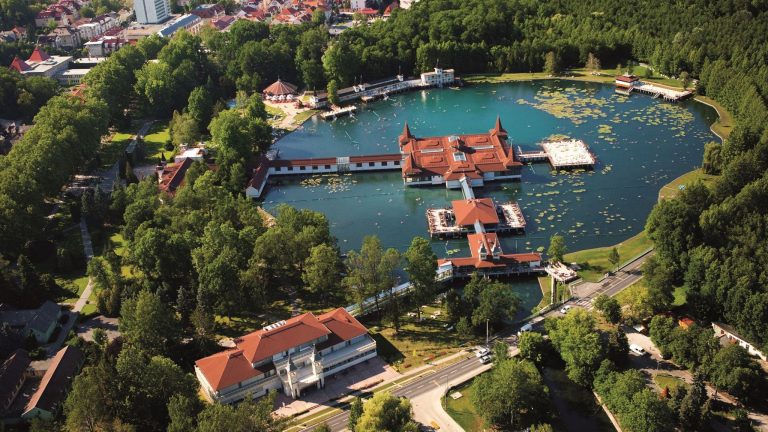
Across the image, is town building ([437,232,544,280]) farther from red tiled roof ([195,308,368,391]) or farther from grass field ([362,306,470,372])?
red tiled roof ([195,308,368,391])

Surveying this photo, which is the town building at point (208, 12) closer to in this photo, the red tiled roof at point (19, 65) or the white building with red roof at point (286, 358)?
the red tiled roof at point (19, 65)

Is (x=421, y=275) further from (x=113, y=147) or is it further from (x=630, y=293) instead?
(x=113, y=147)

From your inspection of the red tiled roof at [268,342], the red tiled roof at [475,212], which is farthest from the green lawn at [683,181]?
the red tiled roof at [268,342]

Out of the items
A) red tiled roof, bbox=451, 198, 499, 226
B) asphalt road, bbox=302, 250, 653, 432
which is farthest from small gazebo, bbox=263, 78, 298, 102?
asphalt road, bbox=302, 250, 653, 432

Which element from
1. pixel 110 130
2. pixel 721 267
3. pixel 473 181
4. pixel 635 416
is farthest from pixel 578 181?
pixel 110 130

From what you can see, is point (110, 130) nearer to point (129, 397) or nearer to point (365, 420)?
point (129, 397)

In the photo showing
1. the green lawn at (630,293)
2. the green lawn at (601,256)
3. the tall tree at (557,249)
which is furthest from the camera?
the tall tree at (557,249)
